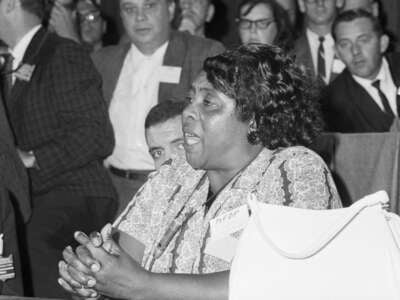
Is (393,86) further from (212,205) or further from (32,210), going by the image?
(212,205)

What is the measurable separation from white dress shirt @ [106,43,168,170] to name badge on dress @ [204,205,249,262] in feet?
6.78

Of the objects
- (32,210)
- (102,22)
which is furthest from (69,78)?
(102,22)

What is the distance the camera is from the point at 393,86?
5129 mm

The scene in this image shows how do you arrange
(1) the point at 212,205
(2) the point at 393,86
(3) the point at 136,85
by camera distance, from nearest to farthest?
(1) the point at 212,205 < (3) the point at 136,85 < (2) the point at 393,86

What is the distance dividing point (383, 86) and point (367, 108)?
235mm

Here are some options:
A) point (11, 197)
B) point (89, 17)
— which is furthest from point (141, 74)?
point (89, 17)

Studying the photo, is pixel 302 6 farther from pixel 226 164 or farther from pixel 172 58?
pixel 226 164

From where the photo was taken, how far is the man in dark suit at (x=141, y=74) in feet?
14.5

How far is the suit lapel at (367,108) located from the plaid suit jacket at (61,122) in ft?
5.34

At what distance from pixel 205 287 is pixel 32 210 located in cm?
190

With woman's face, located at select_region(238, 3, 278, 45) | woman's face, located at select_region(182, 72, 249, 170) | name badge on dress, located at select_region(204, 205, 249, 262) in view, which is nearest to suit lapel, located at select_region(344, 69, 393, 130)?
woman's face, located at select_region(238, 3, 278, 45)

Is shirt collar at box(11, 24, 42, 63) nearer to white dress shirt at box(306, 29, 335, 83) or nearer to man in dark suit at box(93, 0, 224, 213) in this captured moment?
man in dark suit at box(93, 0, 224, 213)

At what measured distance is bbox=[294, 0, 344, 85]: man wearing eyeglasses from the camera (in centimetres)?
545

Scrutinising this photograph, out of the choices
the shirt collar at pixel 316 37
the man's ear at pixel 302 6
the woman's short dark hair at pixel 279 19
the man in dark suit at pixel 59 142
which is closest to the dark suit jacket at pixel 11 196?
the man in dark suit at pixel 59 142
